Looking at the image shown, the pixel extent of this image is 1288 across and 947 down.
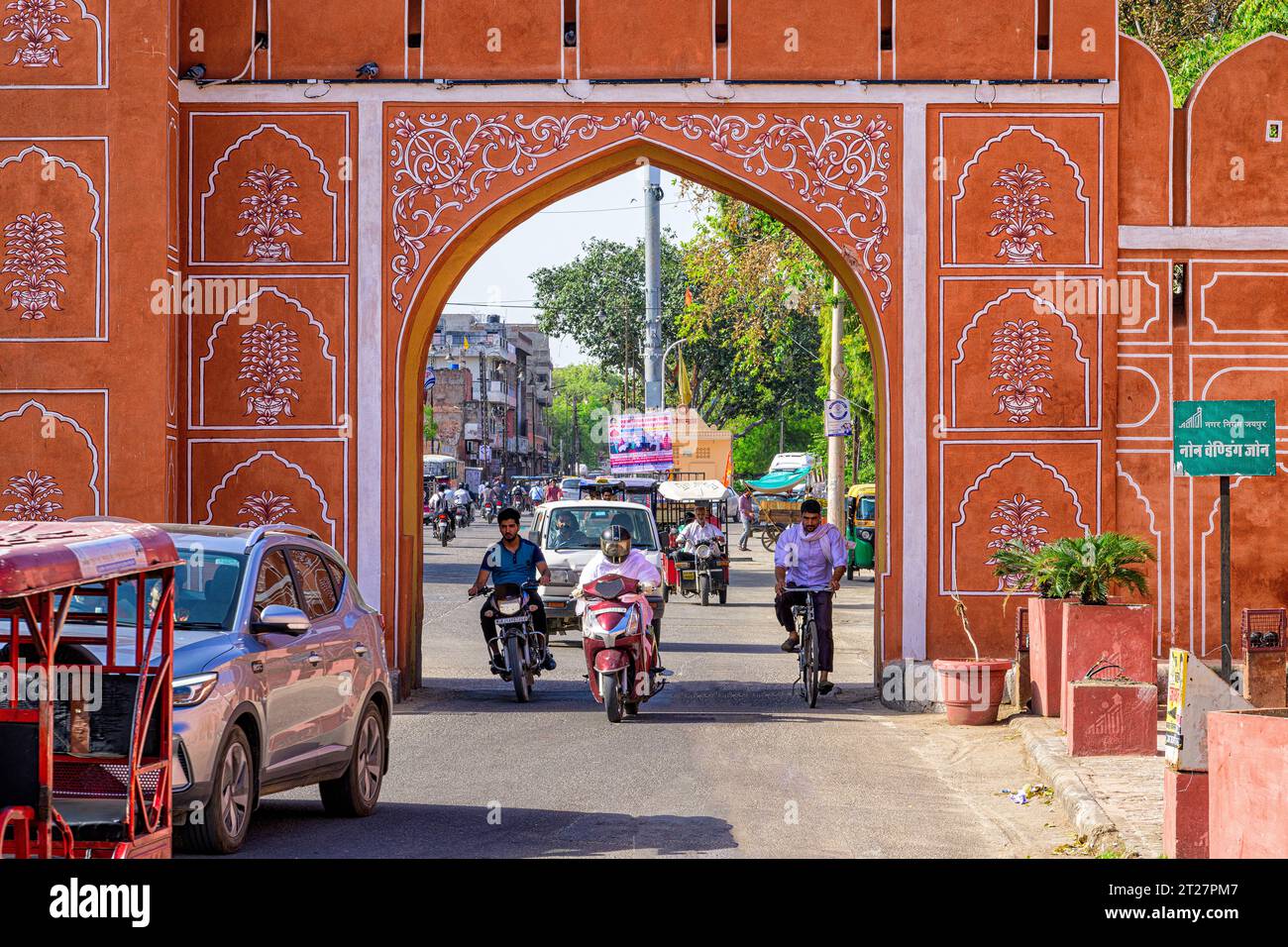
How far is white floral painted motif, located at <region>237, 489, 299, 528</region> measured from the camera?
1495cm

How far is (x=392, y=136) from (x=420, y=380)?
2.48 metres

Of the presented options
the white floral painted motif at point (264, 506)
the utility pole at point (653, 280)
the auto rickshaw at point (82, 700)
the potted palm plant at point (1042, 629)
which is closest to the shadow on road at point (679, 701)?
the potted palm plant at point (1042, 629)

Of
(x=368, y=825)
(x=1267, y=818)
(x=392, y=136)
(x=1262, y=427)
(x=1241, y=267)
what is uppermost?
(x=392, y=136)

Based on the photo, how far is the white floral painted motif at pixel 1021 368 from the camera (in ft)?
48.8

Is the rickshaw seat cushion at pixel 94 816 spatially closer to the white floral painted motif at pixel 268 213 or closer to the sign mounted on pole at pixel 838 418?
the white floral painted motif at pixel 268 213

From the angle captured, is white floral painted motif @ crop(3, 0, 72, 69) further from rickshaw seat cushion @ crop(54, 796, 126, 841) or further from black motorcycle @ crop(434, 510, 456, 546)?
black motorcycle @ crop(434, 510, 456, 546)

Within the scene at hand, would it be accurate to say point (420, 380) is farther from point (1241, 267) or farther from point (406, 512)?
point (1241, 267)

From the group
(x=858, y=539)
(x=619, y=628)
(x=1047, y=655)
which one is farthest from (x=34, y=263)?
(x=858, y=539)

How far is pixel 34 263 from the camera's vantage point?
1438 cm

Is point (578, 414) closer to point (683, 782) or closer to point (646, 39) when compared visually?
point (646, 39)

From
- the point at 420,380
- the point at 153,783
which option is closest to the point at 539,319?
the point at 420,380

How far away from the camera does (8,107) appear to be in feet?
47.2

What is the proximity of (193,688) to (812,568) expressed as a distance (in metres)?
7.94

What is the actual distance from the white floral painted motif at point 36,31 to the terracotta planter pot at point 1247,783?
11546mm
